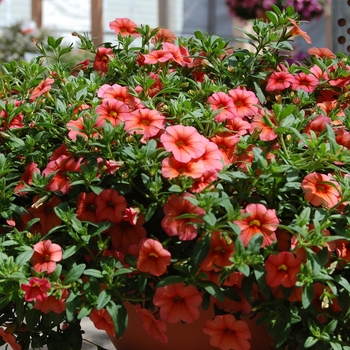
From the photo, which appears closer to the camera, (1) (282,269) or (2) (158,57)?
(1) (282,269)

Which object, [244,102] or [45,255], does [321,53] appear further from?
[45,255]

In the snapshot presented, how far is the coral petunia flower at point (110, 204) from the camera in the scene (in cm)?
105

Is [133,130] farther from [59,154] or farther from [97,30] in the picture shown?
[97,30]

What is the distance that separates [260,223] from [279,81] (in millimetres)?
448

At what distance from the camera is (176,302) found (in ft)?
3.30

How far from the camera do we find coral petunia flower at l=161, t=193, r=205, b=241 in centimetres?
99

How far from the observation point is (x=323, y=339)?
98 centimetres

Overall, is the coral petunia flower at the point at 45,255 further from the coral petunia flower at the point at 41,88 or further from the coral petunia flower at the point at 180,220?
the coral petunia flower at the point at 41,88

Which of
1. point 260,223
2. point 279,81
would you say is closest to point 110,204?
point 260,223

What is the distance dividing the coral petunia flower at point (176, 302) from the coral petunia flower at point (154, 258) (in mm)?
29

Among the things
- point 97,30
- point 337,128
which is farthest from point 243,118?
point 97,30

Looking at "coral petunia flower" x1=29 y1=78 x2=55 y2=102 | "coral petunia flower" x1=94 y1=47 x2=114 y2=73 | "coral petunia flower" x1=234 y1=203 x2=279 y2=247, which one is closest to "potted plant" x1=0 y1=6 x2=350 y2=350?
"coral petunia flower" x1=234 y1=203 x2=279 y2=247

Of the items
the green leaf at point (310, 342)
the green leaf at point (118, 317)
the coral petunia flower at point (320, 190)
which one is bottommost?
the green leaf at point (310, 342)

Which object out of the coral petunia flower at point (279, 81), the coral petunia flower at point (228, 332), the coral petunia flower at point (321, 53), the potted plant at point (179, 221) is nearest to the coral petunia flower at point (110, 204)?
the potted plant at point (179, 221)
